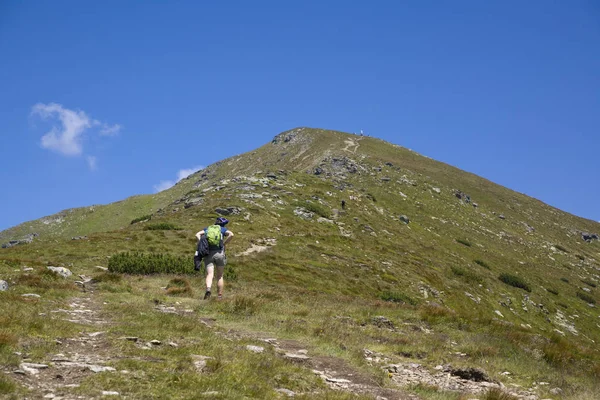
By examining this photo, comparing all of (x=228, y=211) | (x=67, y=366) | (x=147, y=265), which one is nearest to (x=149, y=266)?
(x=147, y=265)

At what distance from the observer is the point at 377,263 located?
131 ft

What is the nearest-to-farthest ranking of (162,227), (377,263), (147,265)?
(147,265) < (162,227) < (377,263)

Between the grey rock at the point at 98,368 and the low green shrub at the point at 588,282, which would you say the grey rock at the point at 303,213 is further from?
the low green shrub at the point at 588,282

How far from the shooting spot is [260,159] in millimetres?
128000

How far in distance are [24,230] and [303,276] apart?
282 feet

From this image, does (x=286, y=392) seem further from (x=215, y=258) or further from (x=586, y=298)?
(x=586, y=298)

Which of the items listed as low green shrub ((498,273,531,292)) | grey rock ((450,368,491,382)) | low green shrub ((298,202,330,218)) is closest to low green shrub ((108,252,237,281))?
grey rock ((450,368,491,382))

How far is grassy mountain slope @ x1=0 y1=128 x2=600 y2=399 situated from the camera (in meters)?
11.9

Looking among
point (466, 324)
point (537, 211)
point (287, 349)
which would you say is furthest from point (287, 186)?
point (537, 211)

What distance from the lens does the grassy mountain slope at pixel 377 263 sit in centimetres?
1188

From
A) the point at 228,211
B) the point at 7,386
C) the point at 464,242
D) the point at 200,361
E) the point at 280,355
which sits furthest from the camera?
the point at 464,242

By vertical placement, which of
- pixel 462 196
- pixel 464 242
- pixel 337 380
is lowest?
pixel 337 380

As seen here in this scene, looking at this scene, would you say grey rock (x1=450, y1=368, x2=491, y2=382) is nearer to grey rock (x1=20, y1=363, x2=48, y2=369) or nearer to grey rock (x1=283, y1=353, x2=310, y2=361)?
grey rock (x1=283, y1=353, x2=310, y2=361)

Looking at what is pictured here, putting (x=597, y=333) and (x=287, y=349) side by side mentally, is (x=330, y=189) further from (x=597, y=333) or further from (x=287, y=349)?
(x=287, y=349)
